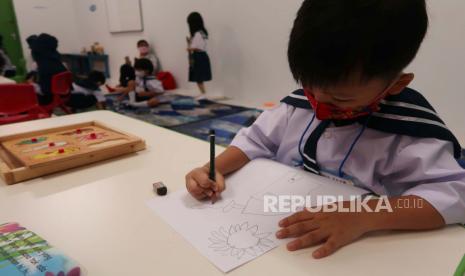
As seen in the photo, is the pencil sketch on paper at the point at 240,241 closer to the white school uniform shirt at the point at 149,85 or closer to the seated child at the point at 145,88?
the seated child at the point at 145,88

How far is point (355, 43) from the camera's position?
45 cm

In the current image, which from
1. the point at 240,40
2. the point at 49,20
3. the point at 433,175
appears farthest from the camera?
the point at 49,20

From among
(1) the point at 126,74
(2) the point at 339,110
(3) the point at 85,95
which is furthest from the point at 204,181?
(1) the point at 126,74

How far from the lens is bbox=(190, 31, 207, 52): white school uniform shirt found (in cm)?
355

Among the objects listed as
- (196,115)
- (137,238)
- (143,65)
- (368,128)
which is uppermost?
(368,128)

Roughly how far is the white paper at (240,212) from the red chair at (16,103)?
1623 mm

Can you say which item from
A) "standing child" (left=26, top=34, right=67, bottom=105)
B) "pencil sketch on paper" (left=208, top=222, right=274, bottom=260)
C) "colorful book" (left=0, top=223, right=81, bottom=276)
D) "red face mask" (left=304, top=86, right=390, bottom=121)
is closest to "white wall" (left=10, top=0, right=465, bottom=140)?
"red face mask" (left=304, top=86, right=390, bottom=121)

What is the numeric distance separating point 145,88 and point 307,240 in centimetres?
358

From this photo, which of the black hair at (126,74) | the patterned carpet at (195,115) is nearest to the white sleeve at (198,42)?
the patterned carpet at (195,115)

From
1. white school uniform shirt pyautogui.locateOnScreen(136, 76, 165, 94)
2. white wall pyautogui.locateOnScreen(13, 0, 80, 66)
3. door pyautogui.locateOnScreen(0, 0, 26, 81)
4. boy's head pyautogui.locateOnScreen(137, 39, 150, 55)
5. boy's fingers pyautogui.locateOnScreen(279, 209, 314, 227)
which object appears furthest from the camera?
white wall pyautogui.locateOnScreen(13, 0, 80, 66)

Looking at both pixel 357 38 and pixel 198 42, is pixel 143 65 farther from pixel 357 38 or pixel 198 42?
pixel 357 38

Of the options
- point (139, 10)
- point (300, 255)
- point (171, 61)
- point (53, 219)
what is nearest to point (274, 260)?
point (300, 255)

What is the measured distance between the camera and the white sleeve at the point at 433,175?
0.50m

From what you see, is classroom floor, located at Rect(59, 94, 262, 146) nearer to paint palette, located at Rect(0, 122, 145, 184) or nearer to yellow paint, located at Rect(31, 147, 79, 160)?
paint palette, located at Rect(0, 122, 145, 184)
